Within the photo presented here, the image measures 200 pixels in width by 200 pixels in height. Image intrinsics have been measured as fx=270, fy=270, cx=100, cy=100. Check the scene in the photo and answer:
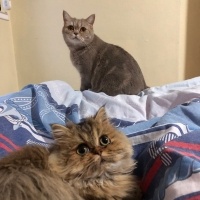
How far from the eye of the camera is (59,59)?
2.32m

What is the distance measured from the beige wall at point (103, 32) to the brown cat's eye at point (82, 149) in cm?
178

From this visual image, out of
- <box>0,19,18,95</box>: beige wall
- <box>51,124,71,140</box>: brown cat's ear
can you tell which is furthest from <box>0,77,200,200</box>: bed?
<box>0,19,18,95</box>: beige wall

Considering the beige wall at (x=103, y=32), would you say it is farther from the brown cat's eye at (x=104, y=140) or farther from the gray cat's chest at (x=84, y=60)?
the brown cat's eye at (x=104, y=140)

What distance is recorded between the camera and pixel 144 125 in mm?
869

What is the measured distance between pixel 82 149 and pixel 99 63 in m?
1.36

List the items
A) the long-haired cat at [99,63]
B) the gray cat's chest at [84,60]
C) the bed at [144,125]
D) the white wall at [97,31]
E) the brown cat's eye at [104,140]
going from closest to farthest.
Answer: the bed at [144,125], the brown cat's eye at [104,140], the long-haired cat at [99,63], the gray cat's chest at [84,60], the white wall at [97,31]

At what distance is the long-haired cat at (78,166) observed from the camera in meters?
0.54

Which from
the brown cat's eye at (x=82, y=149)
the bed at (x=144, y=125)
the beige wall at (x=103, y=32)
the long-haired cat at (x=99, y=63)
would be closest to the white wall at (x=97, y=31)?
the beige wall at (x=103, y=32)

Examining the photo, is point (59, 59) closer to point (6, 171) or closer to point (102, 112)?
point (102, 112)

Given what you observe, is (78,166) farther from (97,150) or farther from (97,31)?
(97,31)

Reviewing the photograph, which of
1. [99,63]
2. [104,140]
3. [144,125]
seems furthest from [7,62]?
[104,140]

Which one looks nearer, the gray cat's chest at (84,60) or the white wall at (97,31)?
the gray cat's chest at (84,60)

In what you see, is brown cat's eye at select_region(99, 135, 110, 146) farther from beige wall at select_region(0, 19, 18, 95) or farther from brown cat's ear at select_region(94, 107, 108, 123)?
beige wall at select_region(0, 19, 18, 95)

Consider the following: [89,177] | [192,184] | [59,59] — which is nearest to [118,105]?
[89,177]
